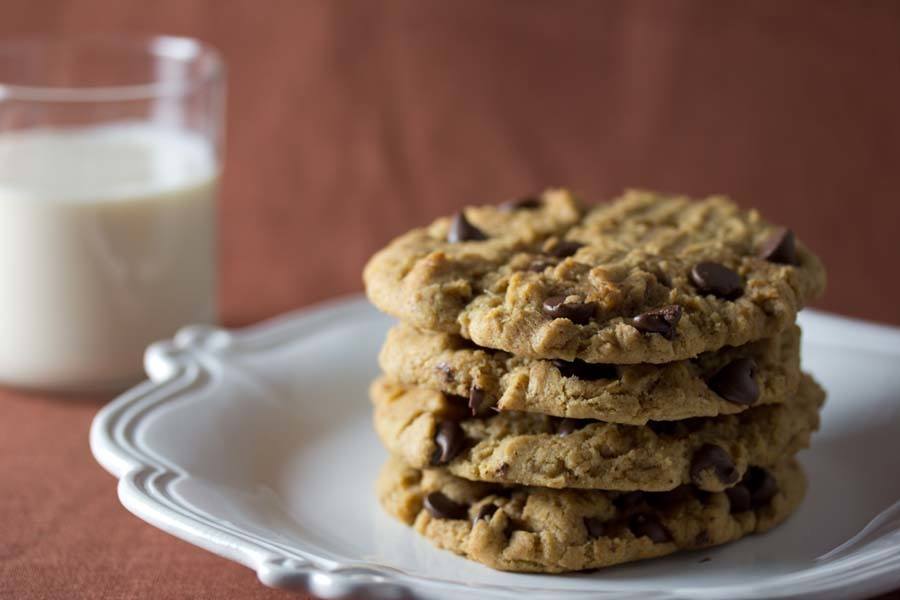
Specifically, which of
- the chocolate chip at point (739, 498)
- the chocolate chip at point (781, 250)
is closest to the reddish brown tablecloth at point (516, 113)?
the chocolate chip at point (781, 250)

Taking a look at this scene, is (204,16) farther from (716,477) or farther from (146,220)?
(716,477)

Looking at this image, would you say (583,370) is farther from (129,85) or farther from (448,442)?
(129,85)

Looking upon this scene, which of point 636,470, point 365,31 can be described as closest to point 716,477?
point 636,470

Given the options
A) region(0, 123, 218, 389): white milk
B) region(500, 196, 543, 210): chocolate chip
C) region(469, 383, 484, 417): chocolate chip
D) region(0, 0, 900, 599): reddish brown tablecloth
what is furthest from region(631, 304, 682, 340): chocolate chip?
region(0, 0, 900, 599): reddish brown tablecloth

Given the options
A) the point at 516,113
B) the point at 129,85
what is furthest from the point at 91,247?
the point at 516,113

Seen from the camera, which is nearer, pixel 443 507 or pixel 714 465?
pixel 714 465

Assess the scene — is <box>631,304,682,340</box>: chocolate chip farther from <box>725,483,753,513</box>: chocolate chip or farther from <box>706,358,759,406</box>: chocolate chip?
<box>725,483,753,513</box>: chocolate chip

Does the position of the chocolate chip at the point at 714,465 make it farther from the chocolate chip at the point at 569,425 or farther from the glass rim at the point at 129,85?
the glass rim at the point at 129,85
